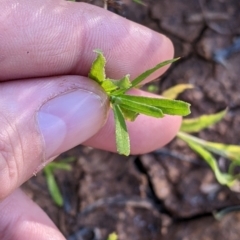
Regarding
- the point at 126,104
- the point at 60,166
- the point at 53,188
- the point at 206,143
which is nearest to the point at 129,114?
the point at 126,104

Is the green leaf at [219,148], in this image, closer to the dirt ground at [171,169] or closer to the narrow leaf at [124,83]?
the dirt ground at [171,169]

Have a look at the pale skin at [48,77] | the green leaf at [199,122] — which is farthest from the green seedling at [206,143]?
the pale skin at [48,77]

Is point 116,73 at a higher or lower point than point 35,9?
lower

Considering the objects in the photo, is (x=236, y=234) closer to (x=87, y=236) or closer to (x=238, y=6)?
(x=87, y=236)

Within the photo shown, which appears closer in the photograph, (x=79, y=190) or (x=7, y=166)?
(x=7, y=166)

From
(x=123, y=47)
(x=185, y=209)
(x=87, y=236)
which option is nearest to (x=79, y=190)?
(x=87, y=236)
